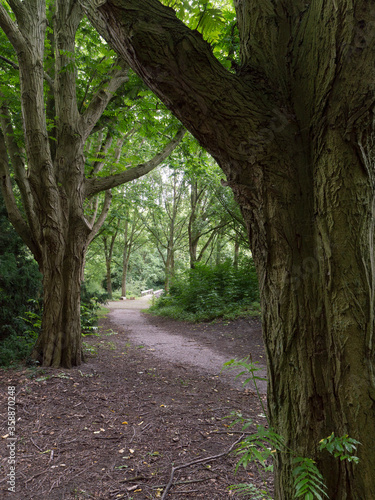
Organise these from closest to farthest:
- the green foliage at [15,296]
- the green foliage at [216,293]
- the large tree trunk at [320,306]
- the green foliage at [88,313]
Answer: the large tree trunk at [320,306], the green foliage at [15,296], the green foliage at [88,313], the green foliage at [216,293]

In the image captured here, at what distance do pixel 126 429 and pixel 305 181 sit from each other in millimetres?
3134

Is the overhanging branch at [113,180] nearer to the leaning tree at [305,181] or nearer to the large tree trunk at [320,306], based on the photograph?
the leaning tree at [305,181]

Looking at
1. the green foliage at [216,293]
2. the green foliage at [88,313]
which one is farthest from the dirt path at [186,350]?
the green foliage at [216,293]

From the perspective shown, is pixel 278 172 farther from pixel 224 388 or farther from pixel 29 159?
pixel 29 159

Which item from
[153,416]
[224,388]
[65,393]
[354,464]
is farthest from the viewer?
[224,388]

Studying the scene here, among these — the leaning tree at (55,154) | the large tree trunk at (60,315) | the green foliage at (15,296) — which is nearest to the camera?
the leaning tree at (55,154)

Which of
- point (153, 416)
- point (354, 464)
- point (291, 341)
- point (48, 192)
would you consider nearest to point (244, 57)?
point (291, 341)

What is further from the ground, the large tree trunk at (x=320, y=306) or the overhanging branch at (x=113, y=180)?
the overhanging branch at (x=113, y=180)

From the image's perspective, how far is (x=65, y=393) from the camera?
4.16m

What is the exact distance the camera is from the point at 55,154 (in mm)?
5832

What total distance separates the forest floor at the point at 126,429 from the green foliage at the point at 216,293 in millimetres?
5060

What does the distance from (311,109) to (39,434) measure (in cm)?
374

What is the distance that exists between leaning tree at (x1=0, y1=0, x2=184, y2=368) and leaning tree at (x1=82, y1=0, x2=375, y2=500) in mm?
3740

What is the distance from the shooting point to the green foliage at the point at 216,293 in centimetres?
1122
